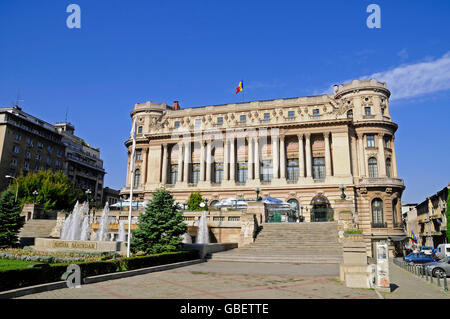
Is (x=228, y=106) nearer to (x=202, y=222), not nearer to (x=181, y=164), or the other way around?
(x=181, y=164)

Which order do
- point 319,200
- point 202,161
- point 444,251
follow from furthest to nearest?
point 202,161 < point 319,200 < point 444,251

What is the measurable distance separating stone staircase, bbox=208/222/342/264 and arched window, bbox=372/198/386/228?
18936 mm

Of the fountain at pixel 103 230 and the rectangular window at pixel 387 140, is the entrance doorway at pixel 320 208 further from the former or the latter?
the fountain at pixel 103 230

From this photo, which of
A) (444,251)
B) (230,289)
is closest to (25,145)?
(230,289)

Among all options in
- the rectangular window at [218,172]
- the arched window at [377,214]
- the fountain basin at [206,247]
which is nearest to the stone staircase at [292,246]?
the fountain basin at [206,247]

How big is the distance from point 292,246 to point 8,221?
23.3m

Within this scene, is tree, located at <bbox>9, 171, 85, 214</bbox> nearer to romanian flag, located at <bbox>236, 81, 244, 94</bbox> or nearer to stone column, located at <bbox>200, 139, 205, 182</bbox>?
stone column, located at <bbox>200, 139, 205, 182</bbox>

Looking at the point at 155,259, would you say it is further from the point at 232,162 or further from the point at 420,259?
the point at 232,162

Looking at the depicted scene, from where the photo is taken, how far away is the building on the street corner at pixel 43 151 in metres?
66.4

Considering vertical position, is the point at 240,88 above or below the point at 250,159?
above

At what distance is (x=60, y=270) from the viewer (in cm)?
1259

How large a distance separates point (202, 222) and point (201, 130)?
25.7 metres

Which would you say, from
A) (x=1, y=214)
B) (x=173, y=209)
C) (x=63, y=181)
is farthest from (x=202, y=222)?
(x=63, y=181)
